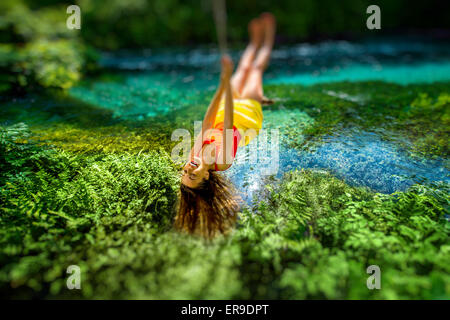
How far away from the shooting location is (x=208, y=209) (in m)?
3.25

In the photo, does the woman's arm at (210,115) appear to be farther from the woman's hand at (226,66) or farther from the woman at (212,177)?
the woman's hand at (226,66)

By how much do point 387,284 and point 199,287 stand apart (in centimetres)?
170

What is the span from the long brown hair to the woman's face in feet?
0.19

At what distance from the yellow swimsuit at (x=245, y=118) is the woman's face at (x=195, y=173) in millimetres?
940

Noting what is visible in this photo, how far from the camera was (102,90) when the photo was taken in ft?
Answer: 24.6

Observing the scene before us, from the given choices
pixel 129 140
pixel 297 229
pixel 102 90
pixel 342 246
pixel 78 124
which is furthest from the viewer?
pixel 102 90

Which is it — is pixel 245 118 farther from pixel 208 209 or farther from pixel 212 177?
pixel 208 209

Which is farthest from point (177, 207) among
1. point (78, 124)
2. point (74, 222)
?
point (78, 124)

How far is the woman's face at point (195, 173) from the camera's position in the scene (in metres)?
3.27

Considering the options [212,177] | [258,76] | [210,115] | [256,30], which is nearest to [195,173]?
[212,177]

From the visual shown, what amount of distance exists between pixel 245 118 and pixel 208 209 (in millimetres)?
2007

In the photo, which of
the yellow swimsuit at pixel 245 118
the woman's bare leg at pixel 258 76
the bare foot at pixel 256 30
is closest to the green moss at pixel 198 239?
the yellow swimsuit at pixel 245 118

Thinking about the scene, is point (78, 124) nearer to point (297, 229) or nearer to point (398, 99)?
point (297, 229)

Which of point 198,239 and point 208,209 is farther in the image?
point 208,209
